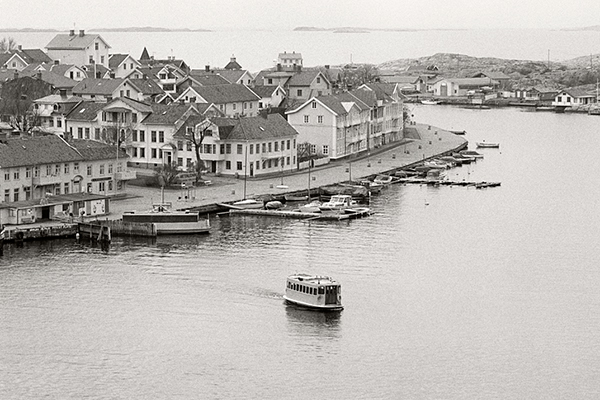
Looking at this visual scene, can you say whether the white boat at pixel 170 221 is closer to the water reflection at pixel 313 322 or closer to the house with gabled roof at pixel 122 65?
the water reflection at pixel 313 322

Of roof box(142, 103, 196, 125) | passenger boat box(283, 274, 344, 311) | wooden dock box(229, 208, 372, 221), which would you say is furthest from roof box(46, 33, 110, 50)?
passenger boat box(283, 274, 344, 311)

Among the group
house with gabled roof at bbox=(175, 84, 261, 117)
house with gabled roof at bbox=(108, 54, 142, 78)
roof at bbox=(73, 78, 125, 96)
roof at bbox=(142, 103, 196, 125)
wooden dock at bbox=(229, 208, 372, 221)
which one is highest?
house with gabled roof at bbox=(108, 54, 142, 78)

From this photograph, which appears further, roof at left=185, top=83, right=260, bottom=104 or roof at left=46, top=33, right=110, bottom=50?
roof at left=46, top=33, right=110, bottom=50

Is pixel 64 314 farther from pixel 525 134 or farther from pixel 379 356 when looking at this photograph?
pixel 525 134

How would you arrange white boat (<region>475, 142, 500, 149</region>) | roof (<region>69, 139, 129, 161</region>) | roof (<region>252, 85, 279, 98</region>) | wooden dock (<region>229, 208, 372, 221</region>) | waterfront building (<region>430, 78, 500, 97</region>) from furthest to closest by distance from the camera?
waterfront building (<region>430, 78, 500, 97</region>)
white boat (<region>475, 142, 500, 149</region>)
roof (<region>252, 85, 279, 98</region>)
roof (<region>69, 139, 129, 161</region>)
wooden dock (<region>229, 208, 372, 221</region>)

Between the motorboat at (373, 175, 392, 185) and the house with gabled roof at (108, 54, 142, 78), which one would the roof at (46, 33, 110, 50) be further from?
the motorboat at (373, 175, 392, 185)

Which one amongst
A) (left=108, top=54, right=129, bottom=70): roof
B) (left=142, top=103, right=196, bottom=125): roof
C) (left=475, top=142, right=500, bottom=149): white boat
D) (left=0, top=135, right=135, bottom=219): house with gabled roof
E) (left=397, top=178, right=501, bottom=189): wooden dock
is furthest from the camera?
(left=108, top=54, right=129, bottom=70): roof

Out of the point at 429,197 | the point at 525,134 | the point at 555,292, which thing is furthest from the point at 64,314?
the point at 525,134
